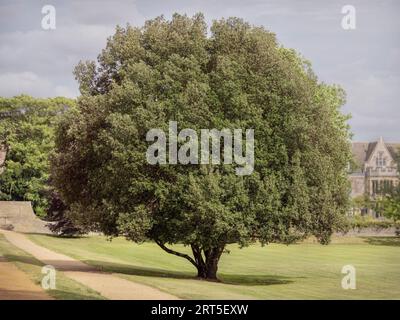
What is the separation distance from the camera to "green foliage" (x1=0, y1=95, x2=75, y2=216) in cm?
Result: 7444

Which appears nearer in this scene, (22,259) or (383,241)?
(22,259)

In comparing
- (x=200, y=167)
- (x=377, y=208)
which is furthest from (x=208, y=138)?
(x=377, y=208)

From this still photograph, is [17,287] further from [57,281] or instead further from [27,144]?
[27,144]

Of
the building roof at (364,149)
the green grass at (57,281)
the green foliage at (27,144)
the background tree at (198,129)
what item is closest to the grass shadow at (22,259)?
the green grass at (57,281)

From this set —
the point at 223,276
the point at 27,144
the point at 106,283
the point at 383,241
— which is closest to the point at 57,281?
the point at 106,283

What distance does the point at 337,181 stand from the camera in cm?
3284

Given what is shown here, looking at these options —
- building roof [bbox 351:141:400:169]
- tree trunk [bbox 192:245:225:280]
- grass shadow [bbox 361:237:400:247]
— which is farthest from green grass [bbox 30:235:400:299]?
building roof [bbox 351:141:400:169]

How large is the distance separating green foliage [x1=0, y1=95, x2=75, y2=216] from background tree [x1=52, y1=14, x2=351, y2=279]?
42268 millimetres

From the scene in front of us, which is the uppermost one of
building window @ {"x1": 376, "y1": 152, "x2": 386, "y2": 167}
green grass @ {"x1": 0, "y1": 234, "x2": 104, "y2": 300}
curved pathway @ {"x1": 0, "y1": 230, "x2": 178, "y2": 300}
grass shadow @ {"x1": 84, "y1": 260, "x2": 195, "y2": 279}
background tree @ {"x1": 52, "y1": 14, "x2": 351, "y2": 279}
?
building window @ {"x1": 376, "y1": 152, "x2": 386, "y2": 167}

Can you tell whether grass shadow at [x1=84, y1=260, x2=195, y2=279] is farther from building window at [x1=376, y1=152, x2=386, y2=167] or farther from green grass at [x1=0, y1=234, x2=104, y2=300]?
building window at [x1=376, y1=152, x2=386, y2=167]

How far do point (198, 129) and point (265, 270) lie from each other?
15.4 metres

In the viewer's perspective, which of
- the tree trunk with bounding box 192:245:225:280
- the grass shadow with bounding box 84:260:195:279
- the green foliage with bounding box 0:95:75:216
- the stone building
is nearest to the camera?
the grass shadow with bounding box 84:260:195:279

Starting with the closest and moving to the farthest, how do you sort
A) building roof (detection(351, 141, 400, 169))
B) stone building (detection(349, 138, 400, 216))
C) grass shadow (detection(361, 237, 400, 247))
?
grass shadow (detection(361, 237, 400, 247)) → stone building (detection(349, 138, 400, 216)) → building roof (detection(351, 141, 400, 169))

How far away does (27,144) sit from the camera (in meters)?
75.3
